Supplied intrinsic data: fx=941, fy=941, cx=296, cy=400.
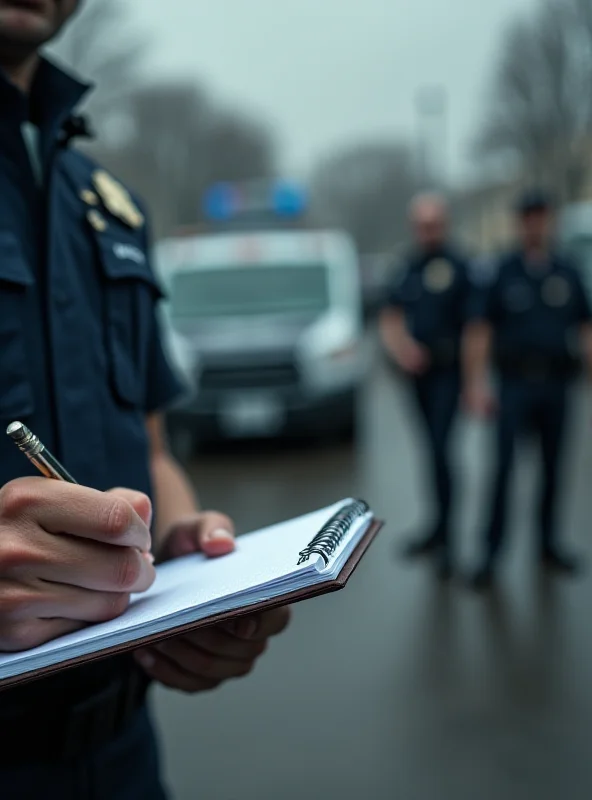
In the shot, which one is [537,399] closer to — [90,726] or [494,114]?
[90,726]

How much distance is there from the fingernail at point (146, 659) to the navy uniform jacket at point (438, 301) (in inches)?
146

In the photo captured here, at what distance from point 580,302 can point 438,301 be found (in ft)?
2.49

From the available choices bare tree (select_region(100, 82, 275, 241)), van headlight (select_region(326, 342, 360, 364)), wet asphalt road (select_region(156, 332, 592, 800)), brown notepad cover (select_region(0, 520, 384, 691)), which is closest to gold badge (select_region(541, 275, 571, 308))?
wet asphalt road (select_region(156, 332, 592, 800))

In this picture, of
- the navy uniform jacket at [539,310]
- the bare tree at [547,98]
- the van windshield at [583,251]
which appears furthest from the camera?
the bare tree at [547,98]

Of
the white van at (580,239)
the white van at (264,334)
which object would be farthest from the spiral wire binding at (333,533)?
the white van at (580,239)

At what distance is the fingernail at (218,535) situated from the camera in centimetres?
122

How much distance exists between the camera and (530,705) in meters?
3.14

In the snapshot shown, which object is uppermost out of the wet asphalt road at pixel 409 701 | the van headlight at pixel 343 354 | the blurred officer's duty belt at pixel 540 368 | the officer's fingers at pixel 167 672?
the officer's fingers at pixel 167 672

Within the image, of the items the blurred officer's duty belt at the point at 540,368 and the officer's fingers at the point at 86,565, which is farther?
the blurred officer's duty belt at the point at 540,368

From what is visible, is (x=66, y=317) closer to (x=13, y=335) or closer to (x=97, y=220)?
(x=13, y=335)

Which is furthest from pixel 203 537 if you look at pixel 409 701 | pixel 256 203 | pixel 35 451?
pixel 256 203

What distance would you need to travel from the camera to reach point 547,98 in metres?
32.4

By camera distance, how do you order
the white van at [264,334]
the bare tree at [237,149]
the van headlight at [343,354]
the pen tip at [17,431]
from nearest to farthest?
the pen tip at [17,431] → the white van at [264,334] → the van headlight at [343,354] → the bare tree at [237,149]

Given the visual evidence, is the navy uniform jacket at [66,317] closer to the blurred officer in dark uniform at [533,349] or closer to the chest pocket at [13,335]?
the chest pocket at [13,335]
